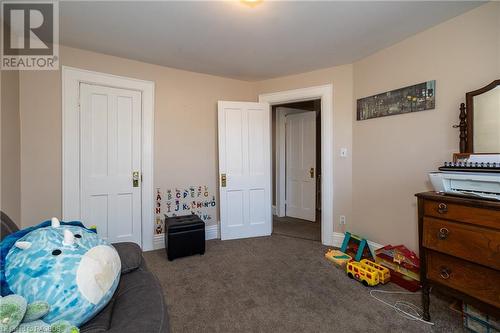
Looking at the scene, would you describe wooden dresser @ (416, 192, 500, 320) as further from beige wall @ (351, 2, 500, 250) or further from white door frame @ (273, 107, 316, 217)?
white door frame @ (273, 107, 316, 217)

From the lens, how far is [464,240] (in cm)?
144

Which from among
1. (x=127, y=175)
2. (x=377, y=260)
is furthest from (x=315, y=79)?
(x=127, y=175)

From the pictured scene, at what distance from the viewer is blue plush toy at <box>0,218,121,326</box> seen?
0.80 metres

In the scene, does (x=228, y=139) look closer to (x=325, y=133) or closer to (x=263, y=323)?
(x=325, y=133)

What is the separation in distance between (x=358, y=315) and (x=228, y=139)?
2491 millimetres

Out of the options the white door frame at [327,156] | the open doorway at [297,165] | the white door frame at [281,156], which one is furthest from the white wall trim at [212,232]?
the white door frame at [281,156]

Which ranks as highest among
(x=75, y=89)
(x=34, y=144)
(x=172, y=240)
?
(x=75, y=89)

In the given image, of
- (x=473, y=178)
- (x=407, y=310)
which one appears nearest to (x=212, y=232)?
(x=407, y=310)

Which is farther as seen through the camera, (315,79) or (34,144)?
(315,79)

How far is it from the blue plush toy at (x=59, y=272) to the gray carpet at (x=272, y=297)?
98cm

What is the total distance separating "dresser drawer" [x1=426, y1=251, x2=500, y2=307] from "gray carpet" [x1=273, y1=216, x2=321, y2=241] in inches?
72.0

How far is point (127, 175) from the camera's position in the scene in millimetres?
2873

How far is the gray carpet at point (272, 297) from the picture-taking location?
166cm

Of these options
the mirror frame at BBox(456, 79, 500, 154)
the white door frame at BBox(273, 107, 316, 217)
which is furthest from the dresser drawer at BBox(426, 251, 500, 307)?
the white door frame at BBox(273, 107, 316, 217)
